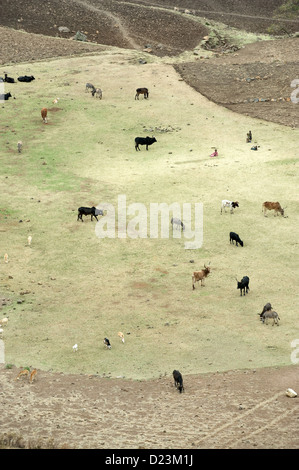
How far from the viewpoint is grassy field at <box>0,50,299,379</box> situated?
2508cm

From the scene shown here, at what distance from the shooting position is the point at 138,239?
111 feet

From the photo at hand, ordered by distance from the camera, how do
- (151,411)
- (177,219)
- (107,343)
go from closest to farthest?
(151,411) → (107,343) → (177,219)

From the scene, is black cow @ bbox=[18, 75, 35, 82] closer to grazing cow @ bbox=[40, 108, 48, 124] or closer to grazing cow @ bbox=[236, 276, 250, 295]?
grazing cow @ bbox=[40, 108, 48, 124]

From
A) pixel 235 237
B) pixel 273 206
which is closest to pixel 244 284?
pixel 235 237

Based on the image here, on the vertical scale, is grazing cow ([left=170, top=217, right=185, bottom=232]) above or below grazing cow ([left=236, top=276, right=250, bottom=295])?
above

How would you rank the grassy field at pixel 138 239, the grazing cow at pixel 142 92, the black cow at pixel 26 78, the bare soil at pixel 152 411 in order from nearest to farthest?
the bare soil at pixel 152 411 → the grassy field at pixel 138 239 → the grazing cow at pixel 142 92 → the black cow at pixel 26 78

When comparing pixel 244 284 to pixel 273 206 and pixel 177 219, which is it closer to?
pixel 177 219

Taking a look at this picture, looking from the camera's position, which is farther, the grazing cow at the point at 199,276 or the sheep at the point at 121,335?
the grazing cow at the point at 199,276

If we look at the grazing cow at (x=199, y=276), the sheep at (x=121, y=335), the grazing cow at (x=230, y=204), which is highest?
the grazing cow at (x=230, y=204)

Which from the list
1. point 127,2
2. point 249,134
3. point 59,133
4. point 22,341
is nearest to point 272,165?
point 249,134

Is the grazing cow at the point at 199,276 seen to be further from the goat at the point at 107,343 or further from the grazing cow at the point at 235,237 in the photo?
the goat at the point at 107,343

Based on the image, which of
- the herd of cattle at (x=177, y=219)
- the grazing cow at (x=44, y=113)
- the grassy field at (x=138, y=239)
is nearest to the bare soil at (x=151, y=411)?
the grassy field at (x=138, y=239)

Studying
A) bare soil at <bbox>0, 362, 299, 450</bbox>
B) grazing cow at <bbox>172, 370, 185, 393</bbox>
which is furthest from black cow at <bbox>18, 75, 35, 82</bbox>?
grazing cow at <bbox>172, 370, 185, 393</bbox>

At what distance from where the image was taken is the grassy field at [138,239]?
25078 millimetres
